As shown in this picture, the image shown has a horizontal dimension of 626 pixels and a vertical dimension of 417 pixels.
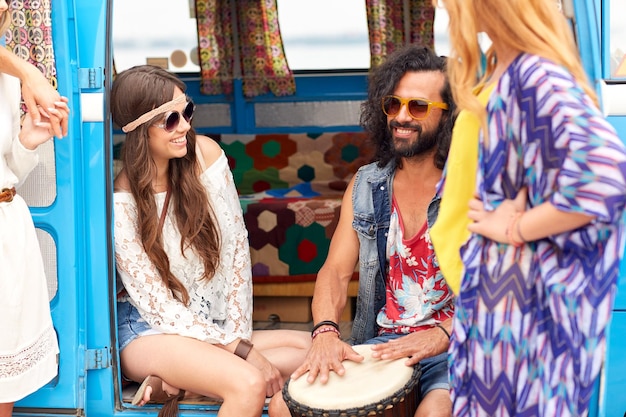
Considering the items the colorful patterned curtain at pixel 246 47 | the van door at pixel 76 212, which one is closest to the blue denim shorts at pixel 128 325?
the van door at pixel 76 212

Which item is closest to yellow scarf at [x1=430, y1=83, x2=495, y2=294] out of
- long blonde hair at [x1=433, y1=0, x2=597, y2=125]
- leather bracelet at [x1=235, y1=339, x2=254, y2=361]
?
long blonde hair at [x1=433, y1=0, x2=597, y2=125]

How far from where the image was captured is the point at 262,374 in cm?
320

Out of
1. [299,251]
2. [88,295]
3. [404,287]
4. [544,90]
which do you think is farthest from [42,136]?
[299,251]

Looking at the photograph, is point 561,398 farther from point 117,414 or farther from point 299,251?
point 299,251

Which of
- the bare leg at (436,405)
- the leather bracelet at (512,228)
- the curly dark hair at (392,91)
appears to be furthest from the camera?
the curly dark hair at (392,91)

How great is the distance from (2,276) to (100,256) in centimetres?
45

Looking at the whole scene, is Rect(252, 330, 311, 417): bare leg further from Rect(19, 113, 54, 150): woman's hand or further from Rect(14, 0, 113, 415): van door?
Rect(19, 113, 54, 150): woman's hand

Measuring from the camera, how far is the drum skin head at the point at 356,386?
→ 261 cm

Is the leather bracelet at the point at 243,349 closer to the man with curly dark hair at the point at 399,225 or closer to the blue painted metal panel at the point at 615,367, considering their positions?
the man with curly dark hair at the point at 399,225

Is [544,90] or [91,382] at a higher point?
[544,90]

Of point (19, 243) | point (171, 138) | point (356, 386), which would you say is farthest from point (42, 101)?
point (356, 386)

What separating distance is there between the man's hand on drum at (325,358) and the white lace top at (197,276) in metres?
0.49

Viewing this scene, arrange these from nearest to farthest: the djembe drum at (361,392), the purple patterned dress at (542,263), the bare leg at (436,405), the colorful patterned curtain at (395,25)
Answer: the purple patterned dress at (542,263) < the djembe drum at (361,392) < the bare leg at (436,405) < the colorful patterned curtain at (395,25)

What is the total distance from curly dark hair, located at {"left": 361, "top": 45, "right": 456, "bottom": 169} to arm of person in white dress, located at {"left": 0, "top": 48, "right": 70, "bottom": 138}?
3.98 ft
